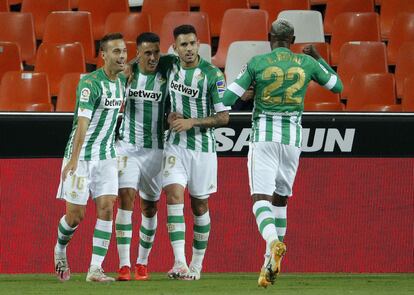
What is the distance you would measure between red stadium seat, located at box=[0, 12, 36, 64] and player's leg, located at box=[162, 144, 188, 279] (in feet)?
12.1

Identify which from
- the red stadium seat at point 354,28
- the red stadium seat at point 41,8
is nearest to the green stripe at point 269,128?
the red stadium seat at point 354,28

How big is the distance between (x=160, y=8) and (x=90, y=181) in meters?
4.25

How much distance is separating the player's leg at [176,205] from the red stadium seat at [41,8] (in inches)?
164

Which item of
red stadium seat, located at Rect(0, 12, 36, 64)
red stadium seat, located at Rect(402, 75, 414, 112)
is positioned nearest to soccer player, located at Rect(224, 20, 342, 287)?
red stadium seat, located at Rect(402, 75, 414, 112)

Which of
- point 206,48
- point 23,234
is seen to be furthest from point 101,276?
point 206,48

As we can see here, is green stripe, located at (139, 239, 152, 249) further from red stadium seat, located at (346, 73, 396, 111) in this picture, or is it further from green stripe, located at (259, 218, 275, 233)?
red stadium seat, located at (346, 73, 396, 111)

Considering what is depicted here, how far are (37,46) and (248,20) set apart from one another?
233 cm

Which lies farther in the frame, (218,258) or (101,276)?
(218,258)

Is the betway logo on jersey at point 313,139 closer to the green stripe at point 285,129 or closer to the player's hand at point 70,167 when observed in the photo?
the green stripe at point 285,129

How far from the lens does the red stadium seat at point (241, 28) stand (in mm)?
11883

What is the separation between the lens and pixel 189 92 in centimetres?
884

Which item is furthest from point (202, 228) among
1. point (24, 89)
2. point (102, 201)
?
point (24, 89)

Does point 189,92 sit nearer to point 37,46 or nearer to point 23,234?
point 23,234

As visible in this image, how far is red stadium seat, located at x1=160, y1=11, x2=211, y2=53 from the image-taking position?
1182cm
